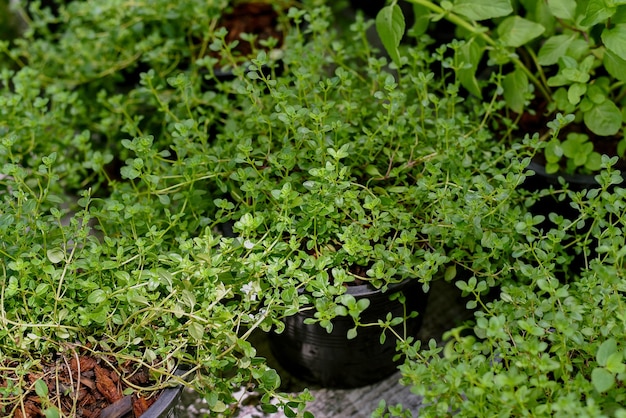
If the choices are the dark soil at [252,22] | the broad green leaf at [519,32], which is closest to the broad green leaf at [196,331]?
the broad green leaf at [519,32]

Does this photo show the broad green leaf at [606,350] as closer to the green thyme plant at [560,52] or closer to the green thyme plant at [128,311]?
the green thyme plant at [128,311]

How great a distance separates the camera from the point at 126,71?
175 cm

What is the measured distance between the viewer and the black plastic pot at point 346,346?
1.07 meters

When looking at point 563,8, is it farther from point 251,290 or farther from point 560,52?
point 251,290

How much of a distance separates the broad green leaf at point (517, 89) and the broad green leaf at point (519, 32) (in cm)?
5

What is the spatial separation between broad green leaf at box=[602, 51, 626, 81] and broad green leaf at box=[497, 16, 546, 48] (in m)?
0.12

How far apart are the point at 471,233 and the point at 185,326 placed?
428mm

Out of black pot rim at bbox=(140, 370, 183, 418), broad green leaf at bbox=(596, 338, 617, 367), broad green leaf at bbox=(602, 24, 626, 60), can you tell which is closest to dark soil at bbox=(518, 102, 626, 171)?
broad green leaf at bbox=(602, 24, 626, 60)

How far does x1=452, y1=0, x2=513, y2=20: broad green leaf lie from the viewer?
1.18 m

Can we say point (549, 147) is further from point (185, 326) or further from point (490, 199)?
point (185, 326)

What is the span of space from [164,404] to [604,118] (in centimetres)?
85

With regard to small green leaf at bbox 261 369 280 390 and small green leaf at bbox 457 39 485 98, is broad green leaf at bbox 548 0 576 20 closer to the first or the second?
small green leaf at bbox 457 39 485 98

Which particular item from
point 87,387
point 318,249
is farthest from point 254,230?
point 87,387

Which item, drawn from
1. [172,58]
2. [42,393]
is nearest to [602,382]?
[42,393]
